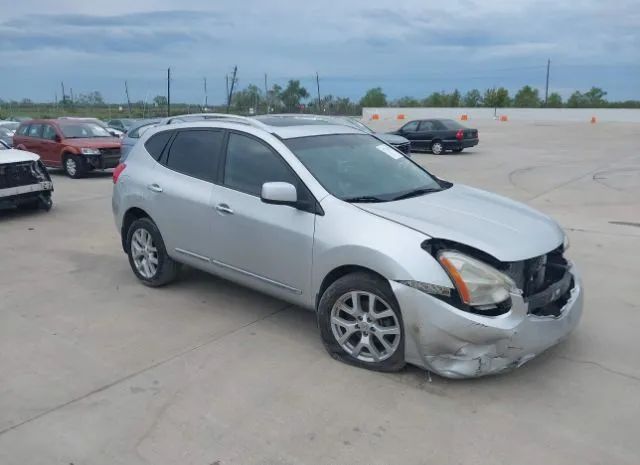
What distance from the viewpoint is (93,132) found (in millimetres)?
16922

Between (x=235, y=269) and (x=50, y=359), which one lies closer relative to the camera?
(x=50, y=359)

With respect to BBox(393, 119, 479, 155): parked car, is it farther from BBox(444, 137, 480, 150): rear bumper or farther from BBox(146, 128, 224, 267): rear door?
BBox(146, 128, 224, 267): rear door

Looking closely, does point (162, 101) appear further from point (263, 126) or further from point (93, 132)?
point (263, 126)

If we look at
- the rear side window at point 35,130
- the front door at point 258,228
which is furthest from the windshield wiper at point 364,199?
the rear side window at point 35,130

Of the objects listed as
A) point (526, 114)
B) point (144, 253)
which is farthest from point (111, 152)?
point (526, 114)

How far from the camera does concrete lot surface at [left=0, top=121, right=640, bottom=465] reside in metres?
3.31

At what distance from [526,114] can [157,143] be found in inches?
1930

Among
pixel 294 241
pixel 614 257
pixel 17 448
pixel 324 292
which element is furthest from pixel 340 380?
pixel 614 257

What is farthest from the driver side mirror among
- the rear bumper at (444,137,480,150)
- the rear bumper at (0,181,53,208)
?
the rear bumper at (444,137,480,150)

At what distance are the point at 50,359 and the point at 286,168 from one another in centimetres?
229

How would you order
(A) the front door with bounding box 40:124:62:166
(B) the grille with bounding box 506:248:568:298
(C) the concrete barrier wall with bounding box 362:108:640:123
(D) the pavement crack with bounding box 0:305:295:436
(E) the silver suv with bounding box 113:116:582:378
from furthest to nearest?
(C) the concrete barrier wall with bounding box 362:108:640:123
(A) the front door with bounding box 40:124:62:166
(B) the grille with bounding box 506:248:568:298
(E) the silver suv with bounding box 113:116:582:378
(D) the pavement crack with bounding box 0:305:295:436

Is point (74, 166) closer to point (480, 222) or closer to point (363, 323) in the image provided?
point (363, 323)

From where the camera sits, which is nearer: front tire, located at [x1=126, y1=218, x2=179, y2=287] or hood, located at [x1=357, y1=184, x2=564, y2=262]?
hood, located at [x1=357, y1=184, x2=564, y2=262]

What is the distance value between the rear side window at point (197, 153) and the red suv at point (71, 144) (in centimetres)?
1093
